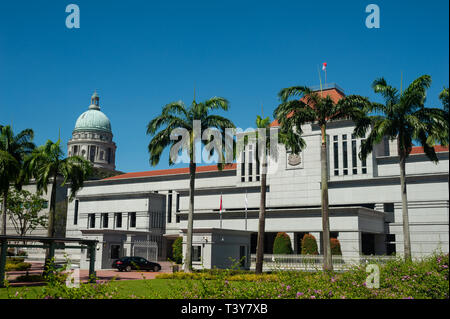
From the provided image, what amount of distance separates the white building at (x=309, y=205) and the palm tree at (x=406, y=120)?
12.7m

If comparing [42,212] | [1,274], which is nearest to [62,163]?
[1,274]

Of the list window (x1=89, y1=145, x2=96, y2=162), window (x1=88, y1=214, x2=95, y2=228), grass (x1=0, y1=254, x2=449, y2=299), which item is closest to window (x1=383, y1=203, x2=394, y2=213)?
grass (x1=0, y1=254, x2=449, y2=299)

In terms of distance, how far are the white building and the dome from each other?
60192 millimetres

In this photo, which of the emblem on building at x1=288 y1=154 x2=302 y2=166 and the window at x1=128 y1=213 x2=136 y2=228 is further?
the window at x1=128 y1=213 x2=136 y2=228

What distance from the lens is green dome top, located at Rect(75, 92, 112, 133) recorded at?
12344cm

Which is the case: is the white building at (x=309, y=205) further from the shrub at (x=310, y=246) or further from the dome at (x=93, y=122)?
the dome at (x=93, y=122)

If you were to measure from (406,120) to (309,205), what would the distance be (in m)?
24.8

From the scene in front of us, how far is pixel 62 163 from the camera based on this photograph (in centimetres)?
3378

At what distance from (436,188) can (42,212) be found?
210ft

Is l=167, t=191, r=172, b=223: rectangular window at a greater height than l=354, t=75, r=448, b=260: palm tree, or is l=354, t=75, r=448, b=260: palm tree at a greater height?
l=354, t=75, r=448, b=260: palm tree

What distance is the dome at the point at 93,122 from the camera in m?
123

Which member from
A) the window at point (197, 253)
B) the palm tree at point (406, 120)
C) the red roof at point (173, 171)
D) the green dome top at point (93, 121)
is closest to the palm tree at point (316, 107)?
the palm tree at point (406, 120)

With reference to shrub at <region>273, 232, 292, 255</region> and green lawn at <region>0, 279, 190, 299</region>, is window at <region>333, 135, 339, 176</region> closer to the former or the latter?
shrub at <region>273, 232, 292, 255</region>
